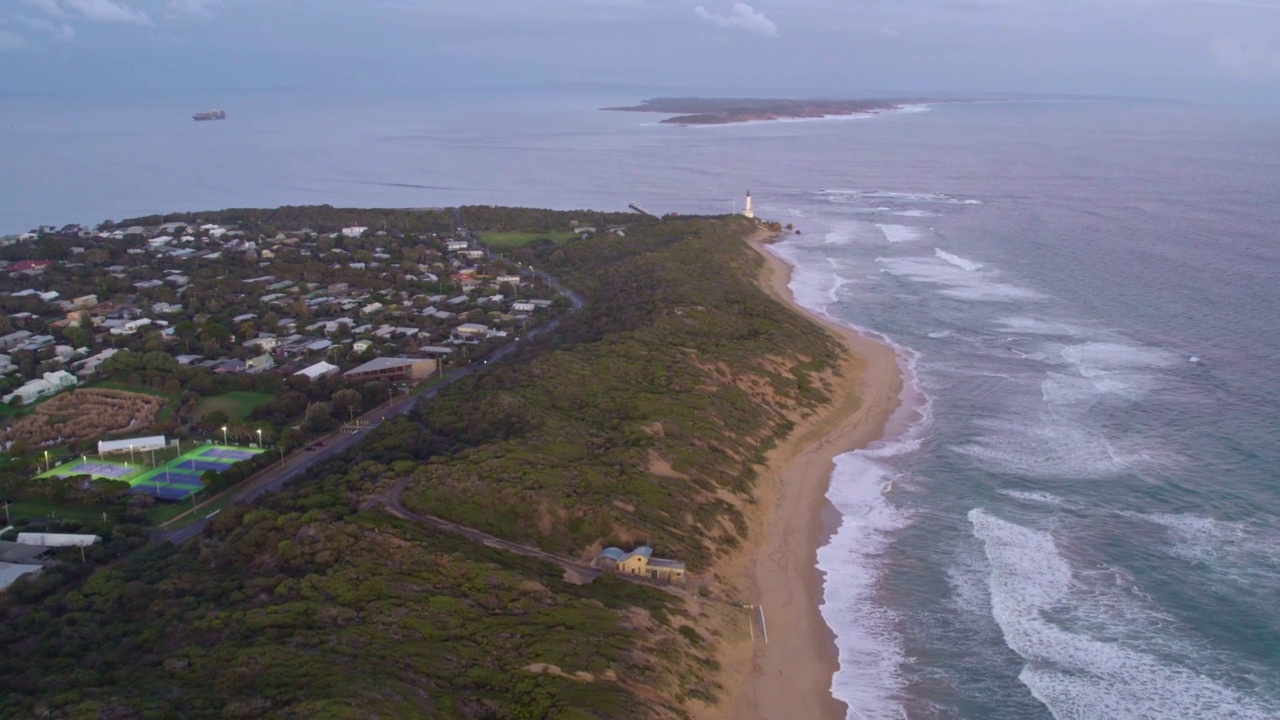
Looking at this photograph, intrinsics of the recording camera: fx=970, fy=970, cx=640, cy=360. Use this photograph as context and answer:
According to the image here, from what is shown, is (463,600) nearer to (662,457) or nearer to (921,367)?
(662,457)

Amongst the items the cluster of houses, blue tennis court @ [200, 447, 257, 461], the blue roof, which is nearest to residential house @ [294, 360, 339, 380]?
the cluster of houses

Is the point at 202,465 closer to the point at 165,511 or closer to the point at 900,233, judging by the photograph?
the point at 165,511

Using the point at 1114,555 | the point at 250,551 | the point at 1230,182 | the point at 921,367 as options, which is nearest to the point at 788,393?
the point at 921,367

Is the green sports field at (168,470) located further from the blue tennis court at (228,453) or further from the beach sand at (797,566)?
the beach sand at (797,566)

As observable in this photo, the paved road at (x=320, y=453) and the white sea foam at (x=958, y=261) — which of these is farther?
the white sea foam at (x=958, y=261)

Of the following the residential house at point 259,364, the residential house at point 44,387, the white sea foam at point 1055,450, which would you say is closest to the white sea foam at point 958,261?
the white sea foam at point 1055,450

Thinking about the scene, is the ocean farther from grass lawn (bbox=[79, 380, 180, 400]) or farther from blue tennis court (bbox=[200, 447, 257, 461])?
grass lawn (bbox=[79, 380, 180, 400])

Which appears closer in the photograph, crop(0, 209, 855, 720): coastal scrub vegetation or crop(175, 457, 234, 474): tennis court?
crop(0, 209, 855, 720): coastal scrub vegetation
